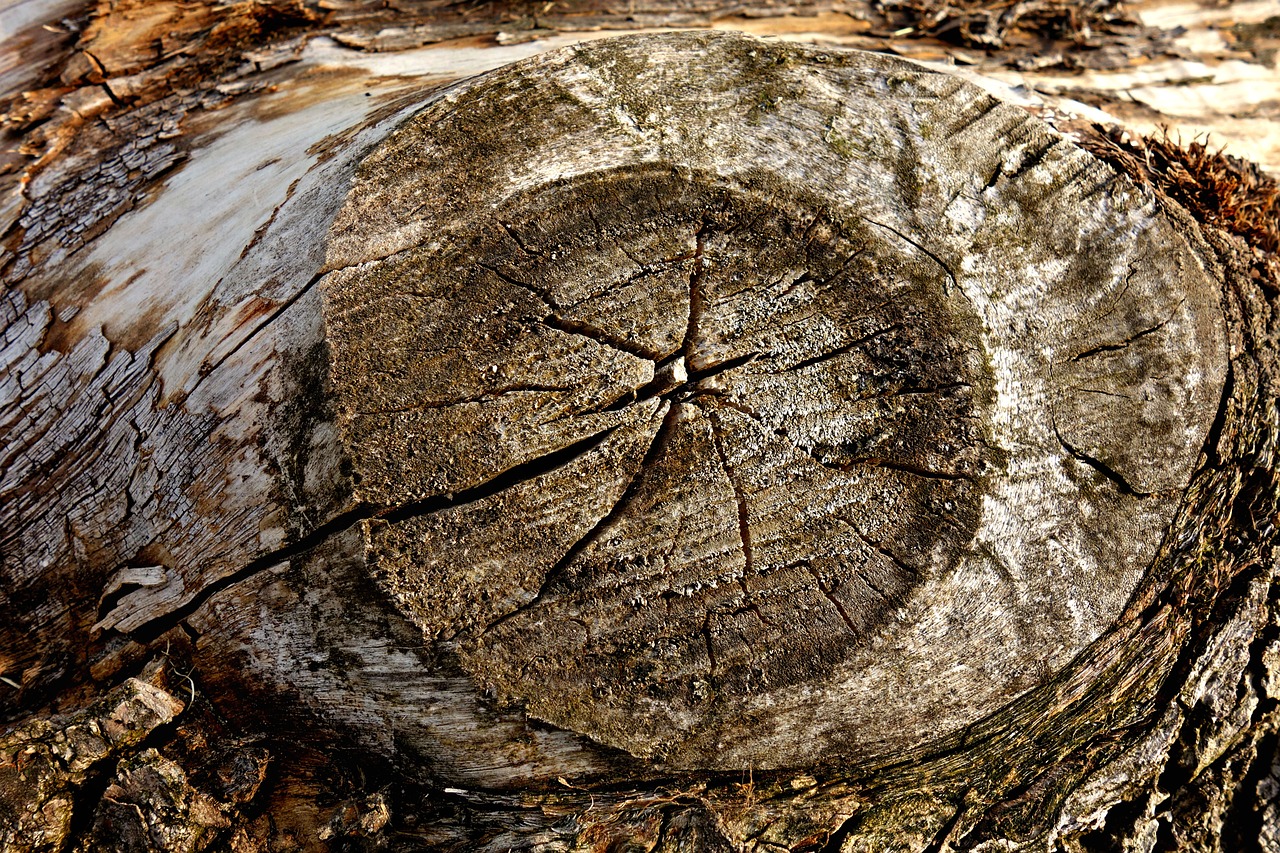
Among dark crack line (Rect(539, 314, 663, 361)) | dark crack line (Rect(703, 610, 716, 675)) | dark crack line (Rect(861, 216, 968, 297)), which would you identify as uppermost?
dark crack line (Rect(861, 216, 968, 297))

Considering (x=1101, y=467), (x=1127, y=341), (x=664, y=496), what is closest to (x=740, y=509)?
(x=664, y=496)

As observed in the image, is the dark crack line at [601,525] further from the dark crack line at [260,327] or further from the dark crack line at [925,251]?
the dark crack line at [260,327]

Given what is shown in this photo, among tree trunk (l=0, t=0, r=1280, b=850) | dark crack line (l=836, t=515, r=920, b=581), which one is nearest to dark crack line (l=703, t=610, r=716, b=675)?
tree trunk (l=0, t=0, r=1280, b=850)

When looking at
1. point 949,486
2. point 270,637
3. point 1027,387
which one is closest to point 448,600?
point 270,637

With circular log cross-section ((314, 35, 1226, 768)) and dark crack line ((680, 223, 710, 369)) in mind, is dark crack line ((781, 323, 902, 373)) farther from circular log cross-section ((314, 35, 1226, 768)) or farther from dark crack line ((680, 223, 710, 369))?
dark crack line ((680, 223, 710, 369))

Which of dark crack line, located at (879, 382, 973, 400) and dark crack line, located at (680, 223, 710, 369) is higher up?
dark crack line, located at (680, 223, 710, 369)

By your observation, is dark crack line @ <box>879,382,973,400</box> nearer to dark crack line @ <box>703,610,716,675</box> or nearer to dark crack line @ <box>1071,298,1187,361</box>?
dark crack line @ <box>1071,298,1187,361</box>

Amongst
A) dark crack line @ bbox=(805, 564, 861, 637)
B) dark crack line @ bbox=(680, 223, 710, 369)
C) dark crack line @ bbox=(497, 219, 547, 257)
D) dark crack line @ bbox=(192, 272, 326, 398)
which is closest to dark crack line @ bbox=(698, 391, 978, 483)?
dark crack line @ bbox=(680, 223, 710, 369)

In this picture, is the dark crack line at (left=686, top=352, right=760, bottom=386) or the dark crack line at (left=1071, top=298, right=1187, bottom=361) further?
the dark crack line at (left=1071, top=298, right=1187, bottom=361)
